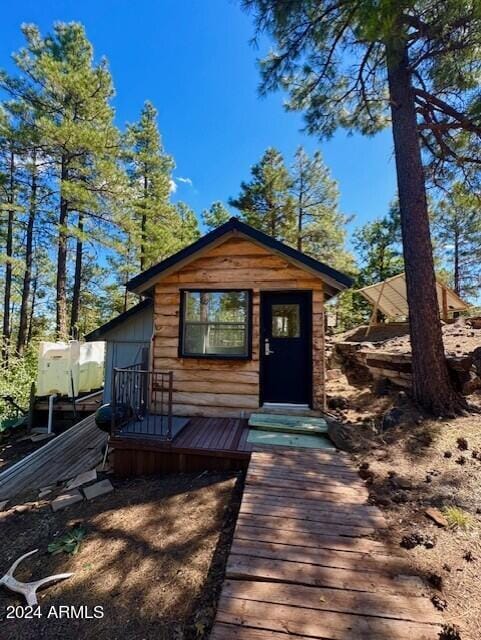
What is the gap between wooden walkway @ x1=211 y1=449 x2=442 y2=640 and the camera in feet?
4.95

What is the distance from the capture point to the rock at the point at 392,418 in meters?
4.35

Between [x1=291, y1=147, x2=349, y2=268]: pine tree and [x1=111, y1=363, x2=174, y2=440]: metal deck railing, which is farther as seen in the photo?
[x1=291, y1=147, x2=349, y2=268]: pine tree

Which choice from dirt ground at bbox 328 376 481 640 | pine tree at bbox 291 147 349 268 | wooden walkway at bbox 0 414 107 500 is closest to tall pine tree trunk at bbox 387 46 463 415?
dirt ground at bbox 328 376 481 640

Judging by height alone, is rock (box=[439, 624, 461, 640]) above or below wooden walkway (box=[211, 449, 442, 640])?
above

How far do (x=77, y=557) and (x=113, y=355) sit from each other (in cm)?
446

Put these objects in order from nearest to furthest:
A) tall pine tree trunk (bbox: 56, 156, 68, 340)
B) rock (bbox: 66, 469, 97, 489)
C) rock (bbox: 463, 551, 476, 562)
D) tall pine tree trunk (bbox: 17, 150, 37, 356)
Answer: rock (bbox: 463, 551, 476, 562)
rock (bbox: 66, 469, 97, 489)
tall pine tree trunk (bbox: 56, 156, 68, 340)
tall pine tree trunk (bbox: 17, 150, 37, 356)

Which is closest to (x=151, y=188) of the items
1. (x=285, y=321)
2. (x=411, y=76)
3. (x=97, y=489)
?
(x=411, y=76)

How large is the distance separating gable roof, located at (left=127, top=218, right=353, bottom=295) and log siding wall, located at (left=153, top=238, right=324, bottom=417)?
18 cm

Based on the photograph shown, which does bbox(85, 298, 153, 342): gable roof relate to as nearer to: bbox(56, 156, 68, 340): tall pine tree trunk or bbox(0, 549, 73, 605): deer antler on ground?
bbox(0, 549, 73, 605): deer antler on ground

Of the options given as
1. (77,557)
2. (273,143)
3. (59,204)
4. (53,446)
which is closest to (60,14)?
(59,204)

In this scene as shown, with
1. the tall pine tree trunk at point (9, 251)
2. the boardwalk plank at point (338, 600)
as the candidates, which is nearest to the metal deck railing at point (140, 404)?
the boardwalk plank at point (338, 600)

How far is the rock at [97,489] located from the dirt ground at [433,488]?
10.1 feet

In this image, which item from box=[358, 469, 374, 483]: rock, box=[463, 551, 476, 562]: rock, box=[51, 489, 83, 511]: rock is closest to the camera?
box=[463, 551, 476, 562]: rock

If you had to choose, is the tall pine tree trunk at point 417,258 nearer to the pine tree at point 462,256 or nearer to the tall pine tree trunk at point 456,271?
the pine tree at point 462,256
